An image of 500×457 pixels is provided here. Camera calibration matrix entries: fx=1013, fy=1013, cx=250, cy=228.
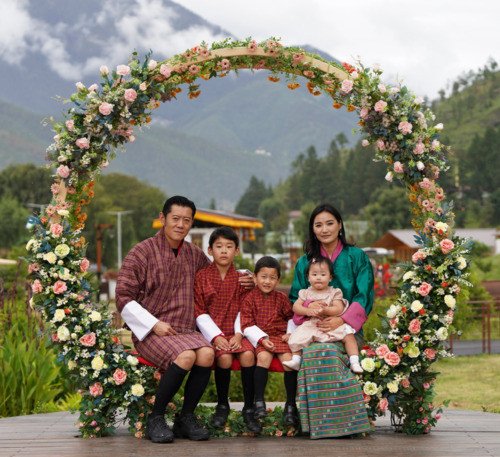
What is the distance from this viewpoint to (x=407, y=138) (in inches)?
289

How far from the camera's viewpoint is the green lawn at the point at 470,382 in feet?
42.2

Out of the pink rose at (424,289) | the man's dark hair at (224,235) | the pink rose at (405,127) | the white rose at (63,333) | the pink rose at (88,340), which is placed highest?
the pink rose at (405,127)

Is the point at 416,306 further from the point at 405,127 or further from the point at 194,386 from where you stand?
the point at 194,386

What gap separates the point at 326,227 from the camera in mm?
7117

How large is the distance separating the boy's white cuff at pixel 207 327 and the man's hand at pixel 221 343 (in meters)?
0.04

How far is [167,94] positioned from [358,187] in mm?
99502

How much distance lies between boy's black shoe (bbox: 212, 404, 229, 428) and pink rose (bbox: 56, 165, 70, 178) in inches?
77.7

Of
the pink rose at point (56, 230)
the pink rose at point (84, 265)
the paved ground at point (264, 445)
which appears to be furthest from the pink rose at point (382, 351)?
the pink rose at point (56, 230)

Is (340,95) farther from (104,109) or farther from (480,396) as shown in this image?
(480,396)

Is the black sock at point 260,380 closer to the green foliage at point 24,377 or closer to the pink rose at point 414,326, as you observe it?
the pink rose at point 414,326

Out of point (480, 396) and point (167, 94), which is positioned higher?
point (167, 94)

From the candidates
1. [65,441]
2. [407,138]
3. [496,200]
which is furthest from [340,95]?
[496,200]

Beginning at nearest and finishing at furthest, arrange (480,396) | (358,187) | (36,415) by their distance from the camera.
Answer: (36,415) → (480,396) → (358,187)

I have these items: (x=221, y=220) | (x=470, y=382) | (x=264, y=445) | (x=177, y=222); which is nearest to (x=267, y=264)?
(x=177, y=222)
